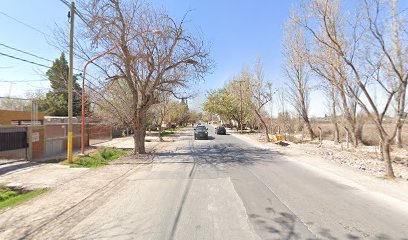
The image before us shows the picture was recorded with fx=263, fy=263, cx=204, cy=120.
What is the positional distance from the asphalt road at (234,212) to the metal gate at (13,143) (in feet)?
26.7

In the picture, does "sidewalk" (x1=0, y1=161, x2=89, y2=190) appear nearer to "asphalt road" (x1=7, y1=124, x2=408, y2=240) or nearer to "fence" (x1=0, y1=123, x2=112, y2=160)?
"fence" (x1=0, y1=123, x2=112, y2=160)

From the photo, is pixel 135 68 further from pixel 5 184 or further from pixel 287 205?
pixel 287 205

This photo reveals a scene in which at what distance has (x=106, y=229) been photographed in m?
4.79

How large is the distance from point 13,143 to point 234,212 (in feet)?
42.7

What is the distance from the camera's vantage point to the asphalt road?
4.56 metres

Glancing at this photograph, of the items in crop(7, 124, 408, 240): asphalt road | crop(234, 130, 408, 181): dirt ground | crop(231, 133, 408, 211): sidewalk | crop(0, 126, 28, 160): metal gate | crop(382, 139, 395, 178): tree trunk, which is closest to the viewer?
crop(7, 124, 408, 240): asphalt road

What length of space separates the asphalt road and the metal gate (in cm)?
814

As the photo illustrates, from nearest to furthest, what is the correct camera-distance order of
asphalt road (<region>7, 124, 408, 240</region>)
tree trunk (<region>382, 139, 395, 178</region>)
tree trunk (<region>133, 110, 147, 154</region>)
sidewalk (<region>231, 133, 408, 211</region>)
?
asphalt road (<region>7, 124, 408, 240</region>)
sidewalk (<region>231, 133, 408, 211</region>)
tree trunk (<region>382, 139, 395, 178</region>)
tree trunk (<region>133, 110, 147, 154</region>)

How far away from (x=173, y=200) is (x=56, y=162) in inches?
386

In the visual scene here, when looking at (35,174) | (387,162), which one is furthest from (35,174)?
(387,162)

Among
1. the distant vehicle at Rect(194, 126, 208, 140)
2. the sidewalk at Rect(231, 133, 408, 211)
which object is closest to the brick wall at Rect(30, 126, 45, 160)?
the sidewalk at Rect(231, 133, 408, 211)

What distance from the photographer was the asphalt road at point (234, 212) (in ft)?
15.0

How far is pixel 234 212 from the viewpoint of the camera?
558cm

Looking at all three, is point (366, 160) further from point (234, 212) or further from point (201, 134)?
point (201, 134)
